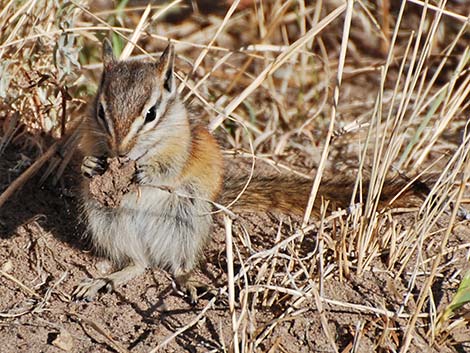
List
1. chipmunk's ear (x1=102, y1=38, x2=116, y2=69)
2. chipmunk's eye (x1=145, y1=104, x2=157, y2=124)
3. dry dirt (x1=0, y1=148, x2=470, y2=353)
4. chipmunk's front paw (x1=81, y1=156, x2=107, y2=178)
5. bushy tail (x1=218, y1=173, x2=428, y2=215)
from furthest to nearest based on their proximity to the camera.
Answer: bushy tail (x1=218, y1=173, x2=428, y2=215) < chipmunk's ear (x1=102, y1=38, x2=116, y2=69) < chipmunk's front paw (x1=81, y1=156, x2=107, y2=178) < chipmunk's eye (x1=145, y1=104, x2=157, y2=124) < dry dirt (x1=0, y1=148, x2=470, y2=353)

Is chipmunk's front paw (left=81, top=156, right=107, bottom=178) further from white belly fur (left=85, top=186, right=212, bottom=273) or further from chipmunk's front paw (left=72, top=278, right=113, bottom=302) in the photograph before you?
chipmunk's front paw (left=72, top=278, right=113, bottom=302)

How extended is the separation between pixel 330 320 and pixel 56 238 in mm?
1263

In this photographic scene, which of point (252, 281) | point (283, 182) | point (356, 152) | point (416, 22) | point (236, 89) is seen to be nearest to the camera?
point (252, 281)

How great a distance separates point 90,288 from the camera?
134 inches

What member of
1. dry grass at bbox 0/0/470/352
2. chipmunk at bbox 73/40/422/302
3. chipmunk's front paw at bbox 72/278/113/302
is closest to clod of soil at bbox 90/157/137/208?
chipmunk at bbox 73/40/422/302

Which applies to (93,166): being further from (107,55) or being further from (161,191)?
(107,55)

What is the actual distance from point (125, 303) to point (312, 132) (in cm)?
191

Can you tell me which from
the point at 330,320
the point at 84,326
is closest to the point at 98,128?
the point at 84,326

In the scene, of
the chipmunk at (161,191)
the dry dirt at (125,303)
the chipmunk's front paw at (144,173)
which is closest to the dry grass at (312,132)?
the dry dirt at (125,303)

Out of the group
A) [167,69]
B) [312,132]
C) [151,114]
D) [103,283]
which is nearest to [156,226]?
[103,283]

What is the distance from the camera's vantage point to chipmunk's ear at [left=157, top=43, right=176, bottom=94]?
3414mm

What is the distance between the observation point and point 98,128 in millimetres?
3369

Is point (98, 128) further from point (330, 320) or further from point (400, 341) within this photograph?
point (400, 341)

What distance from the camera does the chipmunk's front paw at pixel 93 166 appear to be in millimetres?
3348
